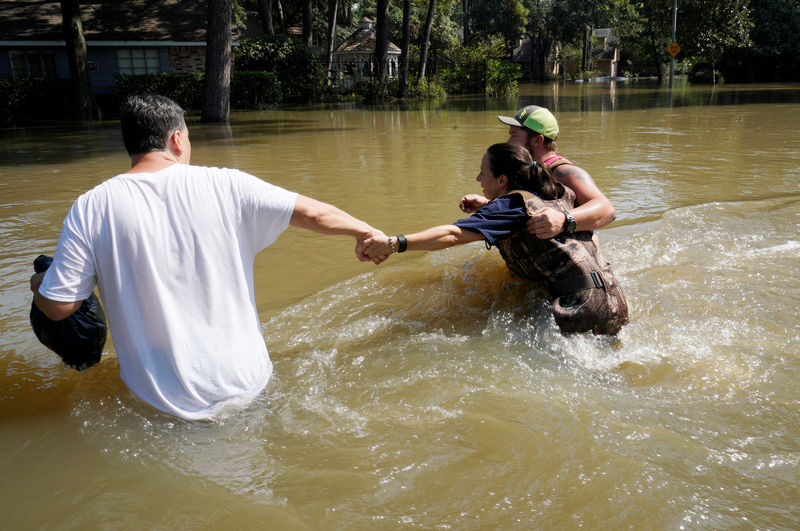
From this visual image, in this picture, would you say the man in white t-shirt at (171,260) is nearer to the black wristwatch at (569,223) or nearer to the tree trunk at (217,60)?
the black wristwatch at (569,223)

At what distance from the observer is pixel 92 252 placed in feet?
8.23

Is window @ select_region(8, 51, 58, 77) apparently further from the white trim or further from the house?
the house

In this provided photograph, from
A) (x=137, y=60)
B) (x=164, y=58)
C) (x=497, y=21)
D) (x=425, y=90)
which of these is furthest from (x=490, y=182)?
(x=497, y=21)

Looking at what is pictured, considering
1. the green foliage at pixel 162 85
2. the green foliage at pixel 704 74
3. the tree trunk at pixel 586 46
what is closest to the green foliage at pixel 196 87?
the green foliage at pixel 162 85

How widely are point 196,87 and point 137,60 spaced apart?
5.64 meters

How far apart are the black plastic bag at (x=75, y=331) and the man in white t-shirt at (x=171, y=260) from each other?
27 cm

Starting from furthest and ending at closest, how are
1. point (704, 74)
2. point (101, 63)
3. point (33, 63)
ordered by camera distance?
point (704, 74) < point (101, 63) < point (33, 63)

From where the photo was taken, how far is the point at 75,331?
3.07 m

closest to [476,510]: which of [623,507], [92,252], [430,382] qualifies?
[623,507]

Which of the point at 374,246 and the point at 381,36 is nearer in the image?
the point at 374,246

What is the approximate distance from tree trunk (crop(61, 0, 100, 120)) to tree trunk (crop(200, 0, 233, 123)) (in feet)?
20.4

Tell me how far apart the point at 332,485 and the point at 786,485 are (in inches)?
78.0

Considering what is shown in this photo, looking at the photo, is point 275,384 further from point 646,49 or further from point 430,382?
point 646,49

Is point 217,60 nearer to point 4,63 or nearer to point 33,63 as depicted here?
point 33,63
